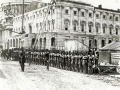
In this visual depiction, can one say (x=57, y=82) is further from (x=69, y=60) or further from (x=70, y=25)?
(x=70, y=25)

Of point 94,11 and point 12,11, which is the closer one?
point 94,11

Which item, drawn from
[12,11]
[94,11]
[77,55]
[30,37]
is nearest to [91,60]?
[77,55]

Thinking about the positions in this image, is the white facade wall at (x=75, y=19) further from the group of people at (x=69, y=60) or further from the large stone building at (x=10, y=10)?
the large stone building at (x=10, y=10)

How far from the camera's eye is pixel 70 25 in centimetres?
3931

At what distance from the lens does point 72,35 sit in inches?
1551

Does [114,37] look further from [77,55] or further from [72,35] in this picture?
[77,55]

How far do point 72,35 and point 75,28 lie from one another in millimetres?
1617

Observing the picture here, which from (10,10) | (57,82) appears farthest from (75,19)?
(10,10)

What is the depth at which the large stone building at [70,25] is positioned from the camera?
37.5 m

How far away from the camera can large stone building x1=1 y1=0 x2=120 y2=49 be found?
3750 cm

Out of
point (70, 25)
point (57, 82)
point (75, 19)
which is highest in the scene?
point (75, 19)

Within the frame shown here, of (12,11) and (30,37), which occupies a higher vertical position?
(12,11)

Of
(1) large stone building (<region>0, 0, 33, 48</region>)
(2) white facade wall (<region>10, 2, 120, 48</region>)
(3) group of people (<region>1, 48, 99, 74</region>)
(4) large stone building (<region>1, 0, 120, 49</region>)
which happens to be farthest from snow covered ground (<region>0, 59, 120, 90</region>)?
(1) large stone building (<region>0, 0, 33, 48</region>)

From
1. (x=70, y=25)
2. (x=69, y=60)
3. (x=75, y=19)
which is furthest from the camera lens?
(x=75, y=19)
